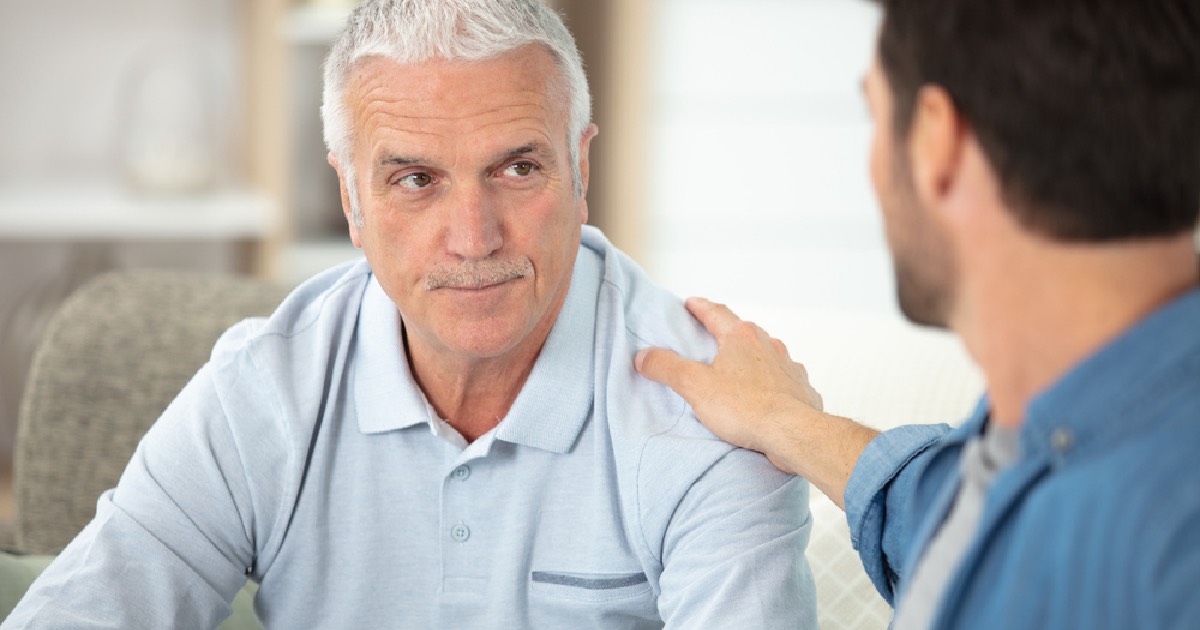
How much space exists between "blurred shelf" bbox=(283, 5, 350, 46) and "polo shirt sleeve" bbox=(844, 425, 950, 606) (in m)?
2.52

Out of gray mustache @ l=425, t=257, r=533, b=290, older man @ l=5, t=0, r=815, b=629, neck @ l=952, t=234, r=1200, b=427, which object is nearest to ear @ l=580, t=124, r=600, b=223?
older man @ l=5, t=0, r=815, b=629

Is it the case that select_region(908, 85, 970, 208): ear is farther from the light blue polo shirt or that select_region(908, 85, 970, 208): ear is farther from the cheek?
the light blue polo shirt

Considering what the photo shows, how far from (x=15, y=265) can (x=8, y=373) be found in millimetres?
453

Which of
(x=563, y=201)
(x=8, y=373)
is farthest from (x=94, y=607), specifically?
(x=8, y=373)

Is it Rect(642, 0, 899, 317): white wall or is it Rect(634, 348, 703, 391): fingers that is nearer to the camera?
Rect(634, 348, 703, 391): fingers

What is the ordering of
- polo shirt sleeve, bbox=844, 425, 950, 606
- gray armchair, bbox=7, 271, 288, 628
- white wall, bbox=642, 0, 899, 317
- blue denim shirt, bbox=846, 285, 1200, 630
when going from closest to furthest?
blue denim shirt, bbox=846, 285, 1200, 630
polo shirt sleeve, bbox=844, 425, 950, 606
gray armchair, bbox=7, 271, 288, 628
white wall, bbox=642, 0, 899, 317

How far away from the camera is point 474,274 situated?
1.35 metres

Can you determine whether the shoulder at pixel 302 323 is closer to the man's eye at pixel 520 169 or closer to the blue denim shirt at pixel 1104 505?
the man's eye at pixel 520 169

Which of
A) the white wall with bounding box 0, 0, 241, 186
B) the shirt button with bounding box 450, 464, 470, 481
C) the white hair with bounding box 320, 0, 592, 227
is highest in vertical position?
the white wall with bounding box 0, 0, 241, 186

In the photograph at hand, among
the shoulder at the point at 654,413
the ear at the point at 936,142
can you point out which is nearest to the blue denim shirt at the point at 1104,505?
the ear at the point at 936,142

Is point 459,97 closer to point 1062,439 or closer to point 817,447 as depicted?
point 817,447

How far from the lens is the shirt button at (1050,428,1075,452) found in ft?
2.70

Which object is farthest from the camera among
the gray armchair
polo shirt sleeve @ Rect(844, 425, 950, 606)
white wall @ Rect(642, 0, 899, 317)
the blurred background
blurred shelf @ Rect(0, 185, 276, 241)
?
white wall @ Rect(642, 0, 899, 317)

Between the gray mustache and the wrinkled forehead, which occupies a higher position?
the wrinkled forehead
